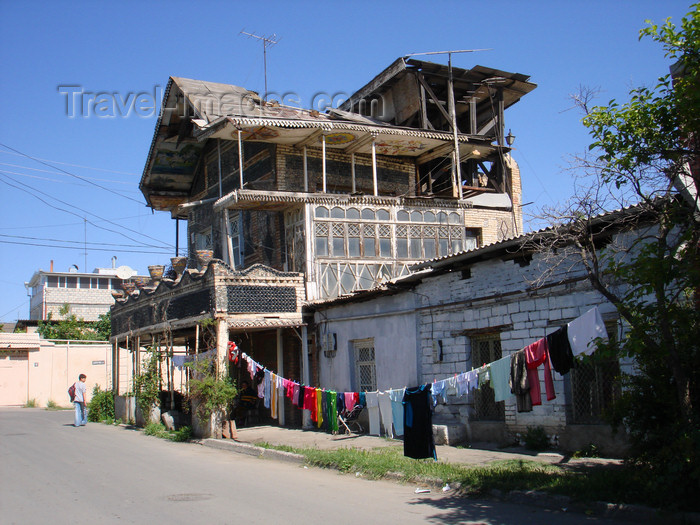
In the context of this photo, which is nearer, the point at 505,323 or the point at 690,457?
the point at 690,457

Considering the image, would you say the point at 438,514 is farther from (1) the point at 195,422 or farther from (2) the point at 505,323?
(1) the point at 195,422

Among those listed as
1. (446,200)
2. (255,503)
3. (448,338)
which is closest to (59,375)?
(446,200)

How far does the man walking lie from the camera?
2081 centimetres

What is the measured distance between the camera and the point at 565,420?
11.3 metres

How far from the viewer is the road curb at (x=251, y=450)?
1250cm

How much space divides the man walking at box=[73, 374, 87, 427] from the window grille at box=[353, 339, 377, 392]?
31.4 ft

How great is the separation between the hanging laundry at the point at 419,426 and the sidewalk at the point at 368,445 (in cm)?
89

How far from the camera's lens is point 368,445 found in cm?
1345

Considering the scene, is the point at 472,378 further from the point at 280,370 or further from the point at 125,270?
the point at 125,270

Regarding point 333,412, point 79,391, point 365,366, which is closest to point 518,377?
point 333,412

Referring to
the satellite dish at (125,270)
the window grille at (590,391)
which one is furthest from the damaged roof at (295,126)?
the satellite dish at (125,270)

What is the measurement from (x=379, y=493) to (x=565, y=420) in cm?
409

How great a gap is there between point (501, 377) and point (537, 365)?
0.81m

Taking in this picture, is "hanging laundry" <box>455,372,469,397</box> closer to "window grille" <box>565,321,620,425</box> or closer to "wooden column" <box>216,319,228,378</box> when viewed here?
"window grille" <box>565,321,620,425</box>
